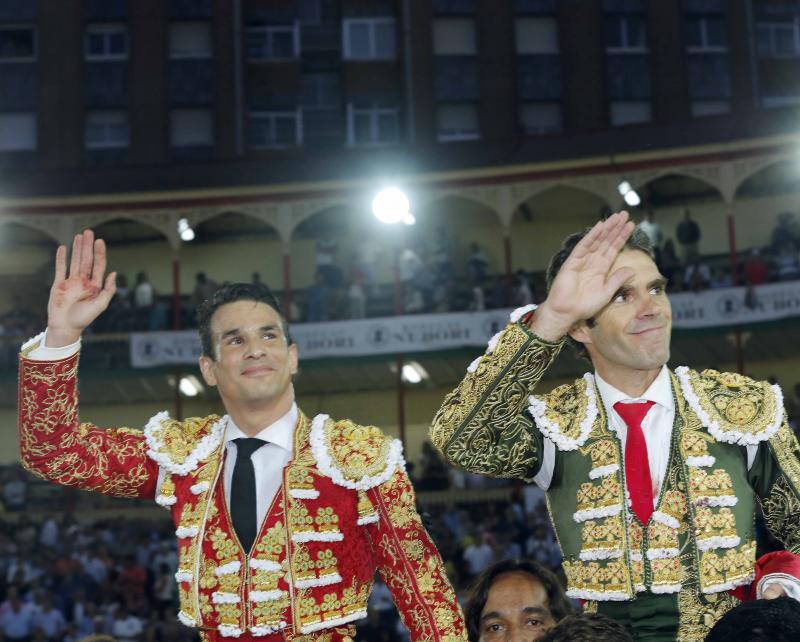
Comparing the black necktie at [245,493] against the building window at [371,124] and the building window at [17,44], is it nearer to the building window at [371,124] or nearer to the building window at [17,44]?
the building window at [371,124]

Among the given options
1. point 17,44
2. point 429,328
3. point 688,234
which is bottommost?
point 429,328

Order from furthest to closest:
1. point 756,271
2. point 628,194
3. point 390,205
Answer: point 390,205 → point 628,194 → point 756,271

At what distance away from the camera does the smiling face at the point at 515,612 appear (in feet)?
13.0

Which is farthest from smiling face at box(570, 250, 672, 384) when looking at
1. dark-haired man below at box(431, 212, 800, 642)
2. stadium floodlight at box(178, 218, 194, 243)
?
stadium floodlight at box(178, 218, 194, 243)

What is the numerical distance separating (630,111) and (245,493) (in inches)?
900

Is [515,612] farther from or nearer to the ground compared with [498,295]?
nearer to the ground

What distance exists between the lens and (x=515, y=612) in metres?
3.98

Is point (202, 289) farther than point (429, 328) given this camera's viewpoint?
Yes

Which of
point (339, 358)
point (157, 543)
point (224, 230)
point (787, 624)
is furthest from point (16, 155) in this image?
point (787, 624)

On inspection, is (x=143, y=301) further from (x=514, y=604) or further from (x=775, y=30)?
(x=514, y=604)

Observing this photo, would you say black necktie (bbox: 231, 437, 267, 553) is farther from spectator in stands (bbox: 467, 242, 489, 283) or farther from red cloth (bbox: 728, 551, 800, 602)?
spectator in stands (bbox: 467, 242, 489, 283)

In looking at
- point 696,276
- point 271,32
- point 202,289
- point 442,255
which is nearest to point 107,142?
point 271,32

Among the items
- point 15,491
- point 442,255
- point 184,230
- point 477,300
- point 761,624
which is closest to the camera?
point 761,624

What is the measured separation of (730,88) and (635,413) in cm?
2332
